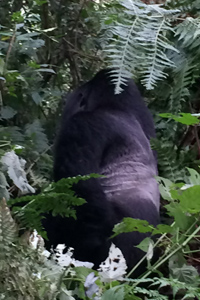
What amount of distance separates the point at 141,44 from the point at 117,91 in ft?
0.41

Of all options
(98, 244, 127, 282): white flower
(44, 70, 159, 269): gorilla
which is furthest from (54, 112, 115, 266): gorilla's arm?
(98, 244, 127, 282): white flower

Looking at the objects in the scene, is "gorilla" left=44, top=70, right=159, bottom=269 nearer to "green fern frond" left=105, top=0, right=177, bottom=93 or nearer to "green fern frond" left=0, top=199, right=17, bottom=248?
"green fern frond" left=105, top=0, right=177, bottom=93

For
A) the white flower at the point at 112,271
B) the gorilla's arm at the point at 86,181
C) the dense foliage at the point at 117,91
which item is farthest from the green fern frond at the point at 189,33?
the white flower at the point at 112,271

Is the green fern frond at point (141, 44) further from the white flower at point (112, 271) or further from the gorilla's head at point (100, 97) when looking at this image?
the white flower at point (112, 271)

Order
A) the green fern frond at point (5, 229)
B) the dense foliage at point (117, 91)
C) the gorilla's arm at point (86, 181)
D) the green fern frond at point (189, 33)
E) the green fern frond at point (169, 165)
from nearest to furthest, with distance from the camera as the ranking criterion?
the green fern frond at point (5, 229), the dense foliage at point (117, 91), the gorilla's arm at point (86, 181), the green fern frond at point (169, 165), the green fern frond at point (189, 33)

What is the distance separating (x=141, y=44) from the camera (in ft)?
2.99

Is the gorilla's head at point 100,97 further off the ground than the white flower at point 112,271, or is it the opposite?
the gorilla's head at point 100,97

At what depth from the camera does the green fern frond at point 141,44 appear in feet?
2.96

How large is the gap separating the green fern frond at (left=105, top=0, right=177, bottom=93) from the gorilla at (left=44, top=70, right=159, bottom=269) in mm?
46

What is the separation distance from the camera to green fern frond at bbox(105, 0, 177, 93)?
0.90 metres

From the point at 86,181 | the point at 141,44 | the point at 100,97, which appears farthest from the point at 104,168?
the point at 141,44

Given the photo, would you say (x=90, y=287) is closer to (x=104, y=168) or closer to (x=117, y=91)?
(x=104, y=168)

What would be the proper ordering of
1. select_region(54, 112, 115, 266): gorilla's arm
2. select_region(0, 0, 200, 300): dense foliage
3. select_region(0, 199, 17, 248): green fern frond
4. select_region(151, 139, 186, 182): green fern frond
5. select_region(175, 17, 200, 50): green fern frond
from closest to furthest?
select_region(0, 199, 17, 248): green fern frond, select_region(0, 0, 200, 300): dense foliage, select_region(54, 112, 115, 266): gorilla's arm, select_region(151, 139, 186, 182): green fern frond, select_region(175, 17, 200, 50): green fern frond

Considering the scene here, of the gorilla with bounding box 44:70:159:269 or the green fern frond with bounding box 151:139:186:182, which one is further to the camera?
the green fern frond with bounding box 151:139:186:182
